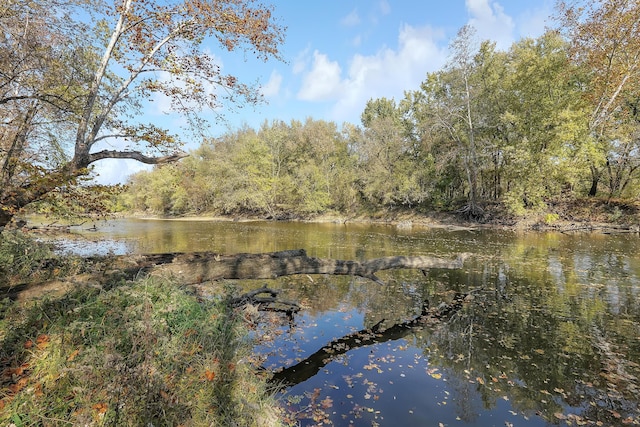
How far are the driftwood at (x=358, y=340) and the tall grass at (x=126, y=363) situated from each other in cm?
119

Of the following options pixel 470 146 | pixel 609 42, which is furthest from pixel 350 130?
pixel 609 42

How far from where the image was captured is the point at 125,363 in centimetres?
332

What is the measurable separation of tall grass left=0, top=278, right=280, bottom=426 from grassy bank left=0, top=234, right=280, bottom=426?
1 centimetres

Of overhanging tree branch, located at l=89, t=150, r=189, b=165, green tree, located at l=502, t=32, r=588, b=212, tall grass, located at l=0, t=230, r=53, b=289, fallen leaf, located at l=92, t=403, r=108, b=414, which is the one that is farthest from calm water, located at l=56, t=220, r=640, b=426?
green tree, located at l=502, t=32, r=588, b=212

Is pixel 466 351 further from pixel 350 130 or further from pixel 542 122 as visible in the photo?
pixel 350 130

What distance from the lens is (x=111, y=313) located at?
13.5ft

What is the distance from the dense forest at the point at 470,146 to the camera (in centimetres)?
1397

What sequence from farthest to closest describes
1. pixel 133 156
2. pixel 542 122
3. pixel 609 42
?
1. pixel 542 122
2. pixel 609 42
3. pixel 133 156

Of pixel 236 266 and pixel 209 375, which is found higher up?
pixel 236 266

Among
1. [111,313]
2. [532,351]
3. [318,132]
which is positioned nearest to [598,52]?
[532,351]

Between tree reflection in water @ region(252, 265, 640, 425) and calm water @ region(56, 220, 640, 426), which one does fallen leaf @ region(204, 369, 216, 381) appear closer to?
calm water @ region(56, 220, 640, 426)

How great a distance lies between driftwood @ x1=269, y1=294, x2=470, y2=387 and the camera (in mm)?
5633

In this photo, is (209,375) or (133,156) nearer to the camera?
(209,375)

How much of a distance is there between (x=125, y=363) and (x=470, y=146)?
126 feet
